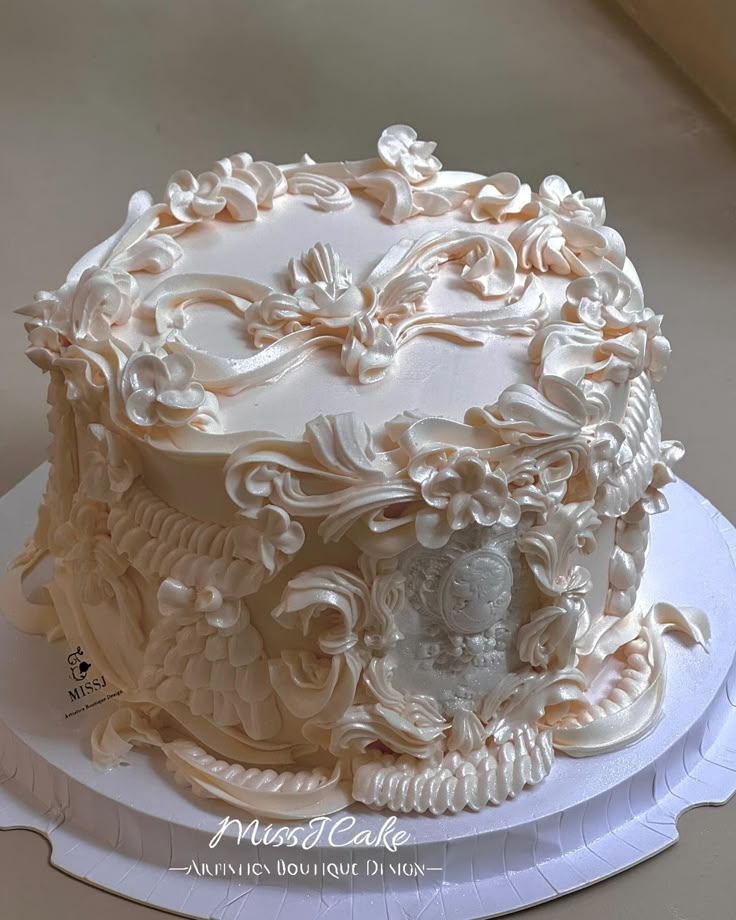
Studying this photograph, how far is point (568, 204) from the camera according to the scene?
10.7 feet

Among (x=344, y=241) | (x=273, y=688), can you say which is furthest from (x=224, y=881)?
(x=344, y=241)

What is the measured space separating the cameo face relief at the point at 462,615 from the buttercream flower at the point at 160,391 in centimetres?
49


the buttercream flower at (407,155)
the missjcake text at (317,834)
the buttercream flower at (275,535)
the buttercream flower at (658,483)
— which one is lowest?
the missjcake text at (317,834)

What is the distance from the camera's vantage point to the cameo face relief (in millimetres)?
2602

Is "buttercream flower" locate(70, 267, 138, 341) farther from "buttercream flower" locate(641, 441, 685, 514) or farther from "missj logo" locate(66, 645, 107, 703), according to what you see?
"buttercream flower" locate(641, 441, 685, 514)

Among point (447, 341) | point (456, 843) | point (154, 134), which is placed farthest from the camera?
point (154, 134)

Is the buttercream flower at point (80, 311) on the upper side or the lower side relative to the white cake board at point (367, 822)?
upper

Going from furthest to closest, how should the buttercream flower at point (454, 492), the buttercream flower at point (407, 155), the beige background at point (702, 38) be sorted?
the beige background at point (702, 38) < the buttercream flower at point (407, 155) < the buttercream flower at point (454, 492)

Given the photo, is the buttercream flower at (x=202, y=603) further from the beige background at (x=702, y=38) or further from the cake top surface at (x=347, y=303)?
the beige background at (x=702, y=38)

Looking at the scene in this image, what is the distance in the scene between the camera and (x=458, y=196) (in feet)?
10.8

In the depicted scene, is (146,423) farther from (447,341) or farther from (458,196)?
(458,196)

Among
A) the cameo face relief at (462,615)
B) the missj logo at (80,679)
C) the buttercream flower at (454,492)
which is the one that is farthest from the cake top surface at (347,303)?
the missj logo at (80,679)

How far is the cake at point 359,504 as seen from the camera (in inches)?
101

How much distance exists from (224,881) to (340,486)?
32.7 inches
